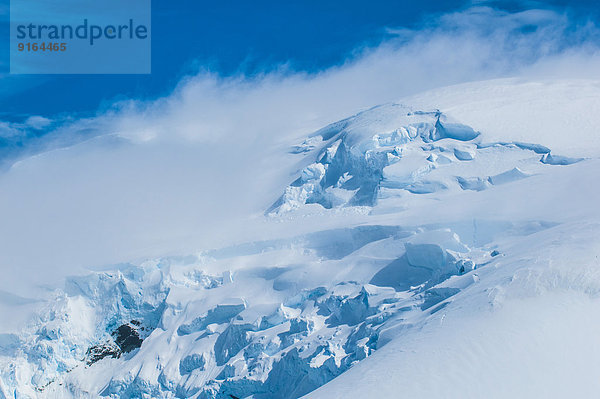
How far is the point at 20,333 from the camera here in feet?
97.1

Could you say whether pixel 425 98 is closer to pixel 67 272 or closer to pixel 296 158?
pixel 296 158

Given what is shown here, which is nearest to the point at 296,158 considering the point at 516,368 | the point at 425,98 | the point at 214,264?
the point at 425,98

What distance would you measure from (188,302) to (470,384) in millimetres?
16957

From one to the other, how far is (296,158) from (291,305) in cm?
1777

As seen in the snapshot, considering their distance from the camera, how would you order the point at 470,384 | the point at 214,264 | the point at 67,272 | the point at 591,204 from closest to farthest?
1. the point at 470,384
2. the point at 591,204
3. the point at 214,264
4. the point at 67,272

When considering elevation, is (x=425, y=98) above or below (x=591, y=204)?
above

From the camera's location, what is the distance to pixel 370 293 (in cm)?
2292

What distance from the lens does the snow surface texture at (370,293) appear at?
52.1ft

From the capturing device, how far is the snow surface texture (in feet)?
52.1

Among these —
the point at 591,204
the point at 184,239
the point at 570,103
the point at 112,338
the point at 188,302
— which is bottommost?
the point at 112,338

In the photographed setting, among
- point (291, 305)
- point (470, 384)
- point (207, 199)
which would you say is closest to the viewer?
point (470, 384)

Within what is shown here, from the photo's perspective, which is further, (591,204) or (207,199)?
(207,199)

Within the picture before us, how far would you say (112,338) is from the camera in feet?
97.1

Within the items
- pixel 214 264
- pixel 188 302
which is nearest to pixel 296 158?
pixel 214 264
